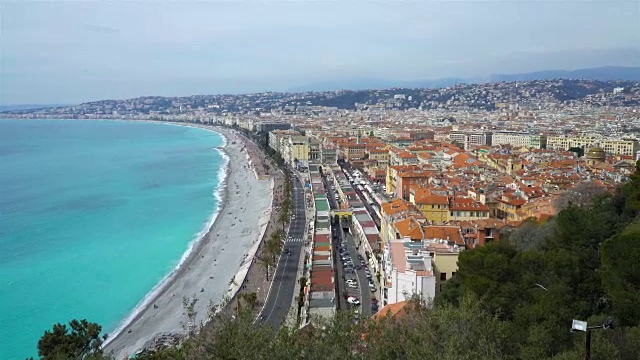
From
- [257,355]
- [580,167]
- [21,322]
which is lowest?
[21,322]

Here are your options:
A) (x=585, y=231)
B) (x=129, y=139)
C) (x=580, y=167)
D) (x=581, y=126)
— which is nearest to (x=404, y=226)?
(x=585, y=231)

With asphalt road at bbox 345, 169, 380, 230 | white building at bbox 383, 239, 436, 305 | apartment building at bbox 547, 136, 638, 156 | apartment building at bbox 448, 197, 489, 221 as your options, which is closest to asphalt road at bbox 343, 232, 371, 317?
white building at bbox 383, 239, 436, 305

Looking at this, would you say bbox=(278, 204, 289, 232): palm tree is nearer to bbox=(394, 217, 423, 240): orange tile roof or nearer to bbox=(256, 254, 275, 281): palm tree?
bbox=(256, 254, 275, 281): palm tree

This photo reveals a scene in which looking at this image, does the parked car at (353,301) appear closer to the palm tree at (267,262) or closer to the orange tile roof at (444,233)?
the orange tile roof at (444,233)

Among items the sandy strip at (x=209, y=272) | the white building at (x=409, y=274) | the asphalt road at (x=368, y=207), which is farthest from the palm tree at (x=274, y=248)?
the white building at (x=409, y=274)

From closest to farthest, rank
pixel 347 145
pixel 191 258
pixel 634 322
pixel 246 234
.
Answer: pixel 634 322 → pixel 191 258 → pixel 246 234 → pixel 347 145

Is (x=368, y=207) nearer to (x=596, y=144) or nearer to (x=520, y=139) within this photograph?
(x=596, y=144)

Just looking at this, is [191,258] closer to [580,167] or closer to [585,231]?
[585,231]
